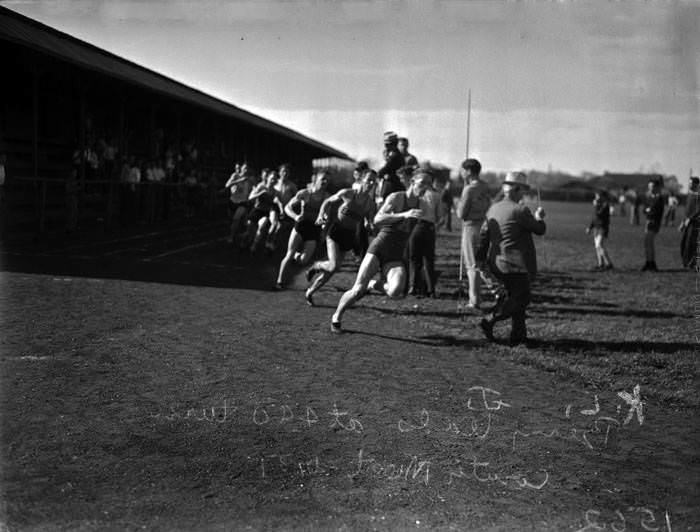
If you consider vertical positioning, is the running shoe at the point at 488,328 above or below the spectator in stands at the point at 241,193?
below

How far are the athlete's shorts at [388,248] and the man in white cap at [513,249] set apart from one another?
901 millimetres

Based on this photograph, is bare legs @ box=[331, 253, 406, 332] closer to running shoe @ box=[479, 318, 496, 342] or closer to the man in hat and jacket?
running shoe @ box=[479, 318, 496, 342]

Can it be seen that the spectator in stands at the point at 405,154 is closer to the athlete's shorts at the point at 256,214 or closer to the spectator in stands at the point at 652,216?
the athlete's shorts at the point at 256,214

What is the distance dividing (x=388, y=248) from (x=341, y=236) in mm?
1699

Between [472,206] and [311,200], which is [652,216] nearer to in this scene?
[472,206]

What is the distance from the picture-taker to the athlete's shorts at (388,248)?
8766 mm

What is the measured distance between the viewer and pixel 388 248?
8773 mm

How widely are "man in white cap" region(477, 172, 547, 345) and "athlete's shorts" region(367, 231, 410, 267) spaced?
0.90 m

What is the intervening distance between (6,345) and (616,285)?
11669 millimetres

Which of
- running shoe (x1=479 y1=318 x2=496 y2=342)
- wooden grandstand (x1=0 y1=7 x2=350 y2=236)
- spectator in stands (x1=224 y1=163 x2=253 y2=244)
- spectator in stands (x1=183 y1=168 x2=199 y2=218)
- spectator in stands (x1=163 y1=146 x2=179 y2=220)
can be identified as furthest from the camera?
spectator in stands (x1=183 y1=168 x2=199 y2=218)

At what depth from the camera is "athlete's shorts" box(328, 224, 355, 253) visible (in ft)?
34.0

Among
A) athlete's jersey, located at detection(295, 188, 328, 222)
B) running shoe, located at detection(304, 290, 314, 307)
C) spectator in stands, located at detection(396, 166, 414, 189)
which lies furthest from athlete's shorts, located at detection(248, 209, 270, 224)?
running shoe, located at detection(304, 290, 314, 307)

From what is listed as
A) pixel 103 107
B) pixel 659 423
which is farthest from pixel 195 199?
pixel 659 423

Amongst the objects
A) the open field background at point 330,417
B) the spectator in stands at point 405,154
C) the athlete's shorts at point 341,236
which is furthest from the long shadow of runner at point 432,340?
the spectator in stands at point 405,154
